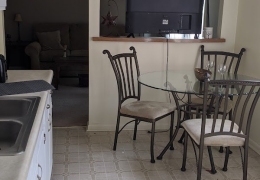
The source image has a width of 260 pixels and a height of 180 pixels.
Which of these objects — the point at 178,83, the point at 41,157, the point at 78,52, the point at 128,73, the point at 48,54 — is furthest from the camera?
the point at 78,52

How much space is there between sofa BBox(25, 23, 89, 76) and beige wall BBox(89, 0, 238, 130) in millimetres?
2192

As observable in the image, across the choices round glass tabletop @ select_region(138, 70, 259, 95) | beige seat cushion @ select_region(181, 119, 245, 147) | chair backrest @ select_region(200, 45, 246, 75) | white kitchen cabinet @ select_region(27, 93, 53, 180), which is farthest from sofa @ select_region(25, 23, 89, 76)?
white kitchen cabinet @ select_region(27, 93, 53, 180)

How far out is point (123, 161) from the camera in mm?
2785

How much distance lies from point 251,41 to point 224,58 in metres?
0.37

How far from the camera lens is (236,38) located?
3.39 meters

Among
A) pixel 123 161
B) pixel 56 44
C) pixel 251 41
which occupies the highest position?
pixel 251 41

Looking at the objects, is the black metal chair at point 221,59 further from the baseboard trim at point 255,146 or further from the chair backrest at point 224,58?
the baseboard trim at point 255,146

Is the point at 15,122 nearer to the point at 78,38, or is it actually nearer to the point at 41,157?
the point at 41,157

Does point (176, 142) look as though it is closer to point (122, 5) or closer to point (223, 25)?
point (223, 25)

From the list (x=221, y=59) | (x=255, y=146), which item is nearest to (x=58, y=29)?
(x=221, y=59)

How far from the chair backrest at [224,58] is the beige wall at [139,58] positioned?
0.09 m

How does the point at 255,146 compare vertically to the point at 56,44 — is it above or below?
below

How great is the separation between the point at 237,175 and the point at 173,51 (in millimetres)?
1384

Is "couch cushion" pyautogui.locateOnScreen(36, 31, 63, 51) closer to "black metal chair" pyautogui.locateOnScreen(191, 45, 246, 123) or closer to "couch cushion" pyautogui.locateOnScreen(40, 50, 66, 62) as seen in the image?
"couch cushion" pyautogui.locateOnScreen(40, 50, 66, 62)
